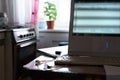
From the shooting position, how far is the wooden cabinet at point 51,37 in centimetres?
325

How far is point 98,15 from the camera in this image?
49.5 inches

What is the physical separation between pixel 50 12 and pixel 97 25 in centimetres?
218

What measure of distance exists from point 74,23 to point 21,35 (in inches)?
48.1

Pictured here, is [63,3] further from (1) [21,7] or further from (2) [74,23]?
(2) [74,23]

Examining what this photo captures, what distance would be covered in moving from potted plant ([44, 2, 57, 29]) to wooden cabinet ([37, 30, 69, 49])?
0.13 meters

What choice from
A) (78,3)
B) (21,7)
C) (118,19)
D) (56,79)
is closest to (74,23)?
(78,3)

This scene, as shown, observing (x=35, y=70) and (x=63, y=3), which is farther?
(x=63, y=3)

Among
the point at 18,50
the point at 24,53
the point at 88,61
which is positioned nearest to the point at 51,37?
the point at 24,53

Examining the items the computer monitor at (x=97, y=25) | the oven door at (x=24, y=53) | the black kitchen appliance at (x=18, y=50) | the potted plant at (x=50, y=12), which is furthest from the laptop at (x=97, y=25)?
the potted plant at (x=50, y=12)

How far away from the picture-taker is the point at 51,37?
3279 mm

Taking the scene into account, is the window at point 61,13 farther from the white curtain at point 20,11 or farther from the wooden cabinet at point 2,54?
the wooden cabinet at point 2,54

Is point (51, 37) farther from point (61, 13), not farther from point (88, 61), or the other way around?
point (88, 61)

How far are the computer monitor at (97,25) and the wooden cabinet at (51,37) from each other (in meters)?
1.97

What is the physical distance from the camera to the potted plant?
11.0 feet
